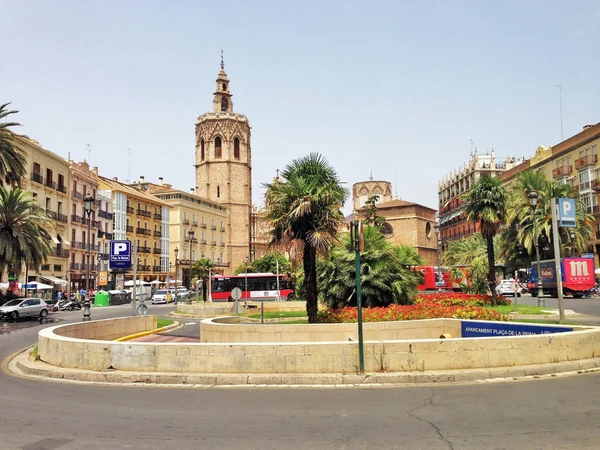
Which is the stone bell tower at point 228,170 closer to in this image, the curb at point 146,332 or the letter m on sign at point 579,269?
the letter m on sign at point 579,269

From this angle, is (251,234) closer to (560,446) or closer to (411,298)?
(411,298)

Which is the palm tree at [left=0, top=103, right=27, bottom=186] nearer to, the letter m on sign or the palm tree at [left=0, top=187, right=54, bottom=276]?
the palm tree at [left=0, top=187, right=54, bottom=276]

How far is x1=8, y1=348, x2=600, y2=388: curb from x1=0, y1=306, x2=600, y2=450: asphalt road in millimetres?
395

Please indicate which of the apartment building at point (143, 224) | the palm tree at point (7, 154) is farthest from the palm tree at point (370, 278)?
the apartment building at point (143, 224)

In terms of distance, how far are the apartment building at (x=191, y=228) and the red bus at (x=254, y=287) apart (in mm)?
31444

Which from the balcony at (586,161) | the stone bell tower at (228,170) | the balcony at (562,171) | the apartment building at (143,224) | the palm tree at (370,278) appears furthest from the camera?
the stone bell tower at (228,170)

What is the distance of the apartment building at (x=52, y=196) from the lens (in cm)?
5091

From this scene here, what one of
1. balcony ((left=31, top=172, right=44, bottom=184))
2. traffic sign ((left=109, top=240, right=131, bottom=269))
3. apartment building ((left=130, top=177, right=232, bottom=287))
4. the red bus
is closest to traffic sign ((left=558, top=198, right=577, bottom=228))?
Answer: traffic sign ((left=109, top=240, right=131, bottom=269))

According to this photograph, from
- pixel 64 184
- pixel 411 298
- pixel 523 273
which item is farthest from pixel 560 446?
pixel 523 273

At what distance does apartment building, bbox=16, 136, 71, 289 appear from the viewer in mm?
50906

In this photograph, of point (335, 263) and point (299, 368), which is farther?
point (335, 263)

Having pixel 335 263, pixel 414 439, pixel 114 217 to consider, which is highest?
pixel 114 217

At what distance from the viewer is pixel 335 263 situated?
67.2 ft

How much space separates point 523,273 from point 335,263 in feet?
171
